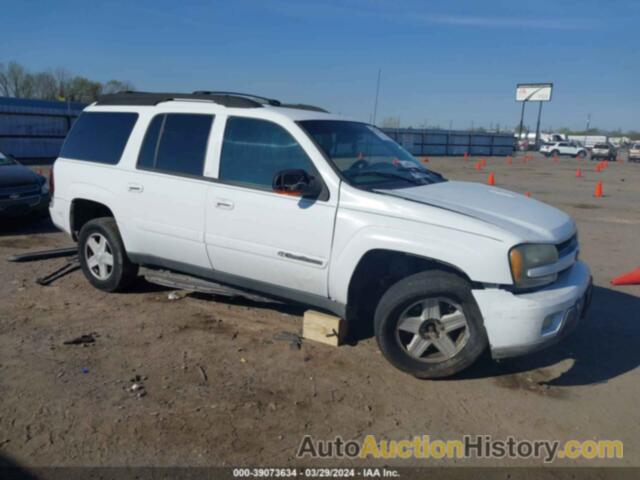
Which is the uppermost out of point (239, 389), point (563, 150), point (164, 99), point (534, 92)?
point (534, 92)

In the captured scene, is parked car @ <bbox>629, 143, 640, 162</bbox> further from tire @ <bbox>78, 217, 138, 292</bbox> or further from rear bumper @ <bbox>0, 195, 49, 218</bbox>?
tire @ <bbox>78, 217, 138, 292</bbox>

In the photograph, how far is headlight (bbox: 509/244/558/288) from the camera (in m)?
3.66

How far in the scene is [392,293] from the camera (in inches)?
161

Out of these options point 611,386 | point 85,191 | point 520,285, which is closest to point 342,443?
→ point 520,285

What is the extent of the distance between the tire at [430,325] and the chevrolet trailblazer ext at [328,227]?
10 millimetres

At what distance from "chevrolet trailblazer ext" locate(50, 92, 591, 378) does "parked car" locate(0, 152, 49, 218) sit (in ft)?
11.5

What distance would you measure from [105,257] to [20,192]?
13.2 feet

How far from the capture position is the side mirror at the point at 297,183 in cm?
415

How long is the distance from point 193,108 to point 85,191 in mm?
1567

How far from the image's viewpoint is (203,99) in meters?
5.11

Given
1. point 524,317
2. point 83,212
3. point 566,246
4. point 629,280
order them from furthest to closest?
point 629,280 < point 83,212 < point 566,246 < point 524,317

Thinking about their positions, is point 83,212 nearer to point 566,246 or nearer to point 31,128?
point 566,246

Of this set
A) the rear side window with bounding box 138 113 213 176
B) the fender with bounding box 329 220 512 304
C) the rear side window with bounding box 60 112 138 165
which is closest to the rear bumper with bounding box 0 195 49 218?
the rear side window with bounding box 60 112 138 165

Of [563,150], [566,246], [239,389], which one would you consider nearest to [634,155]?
[563,150]
